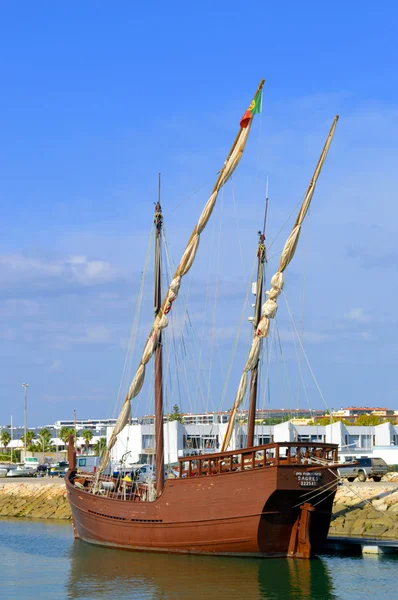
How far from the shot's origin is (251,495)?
34375 mm

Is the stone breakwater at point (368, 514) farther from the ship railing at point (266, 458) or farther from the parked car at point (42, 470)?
the parked car at point (42, 470)

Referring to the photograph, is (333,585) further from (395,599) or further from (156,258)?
(156,258)

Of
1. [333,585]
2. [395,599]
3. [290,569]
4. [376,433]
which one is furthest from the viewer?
[376,433]

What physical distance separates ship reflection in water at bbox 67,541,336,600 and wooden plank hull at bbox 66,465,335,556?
1.83 feet

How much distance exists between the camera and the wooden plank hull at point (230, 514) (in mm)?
34312

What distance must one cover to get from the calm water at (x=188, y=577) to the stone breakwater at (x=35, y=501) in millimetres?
21729

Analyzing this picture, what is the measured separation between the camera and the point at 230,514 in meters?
35.1

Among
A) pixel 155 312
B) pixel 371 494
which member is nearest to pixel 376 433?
pixel 371 494

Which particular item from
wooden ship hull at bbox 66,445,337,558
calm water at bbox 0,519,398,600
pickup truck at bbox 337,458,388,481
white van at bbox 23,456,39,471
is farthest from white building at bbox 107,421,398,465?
wooden ship hull at bbox 66,445,337,558

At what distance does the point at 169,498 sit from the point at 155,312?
364 inches

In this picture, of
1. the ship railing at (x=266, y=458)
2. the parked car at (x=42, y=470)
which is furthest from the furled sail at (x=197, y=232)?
the parked car at (x=42, y=470)

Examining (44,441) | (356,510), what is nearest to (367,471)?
(356,510)

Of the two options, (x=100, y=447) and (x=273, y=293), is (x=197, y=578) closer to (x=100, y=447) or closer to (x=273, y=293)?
(x=273, y=293)

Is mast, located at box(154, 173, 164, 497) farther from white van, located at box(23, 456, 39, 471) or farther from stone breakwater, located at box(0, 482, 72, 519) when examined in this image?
white van, located at box(23, 456, 39, 471)
